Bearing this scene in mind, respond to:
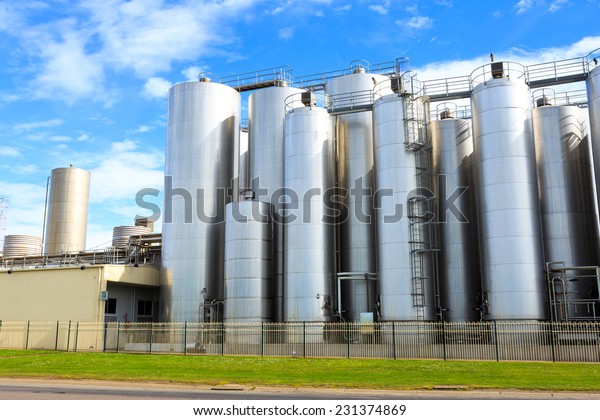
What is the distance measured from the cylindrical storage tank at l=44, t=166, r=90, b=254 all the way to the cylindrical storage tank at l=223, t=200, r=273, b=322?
25.8 m

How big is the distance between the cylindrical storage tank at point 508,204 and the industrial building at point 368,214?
83mm

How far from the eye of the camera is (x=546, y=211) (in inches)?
1464

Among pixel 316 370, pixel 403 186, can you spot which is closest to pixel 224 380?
pixel 316 370

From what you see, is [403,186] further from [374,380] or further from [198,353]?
[374,380]

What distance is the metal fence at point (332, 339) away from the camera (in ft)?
96.2

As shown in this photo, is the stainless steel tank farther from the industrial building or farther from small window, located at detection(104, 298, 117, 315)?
small window, located at detection(104, 298, 117, 315)

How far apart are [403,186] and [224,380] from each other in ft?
67.3

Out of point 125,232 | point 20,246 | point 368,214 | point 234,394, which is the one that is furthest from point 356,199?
point 20,246

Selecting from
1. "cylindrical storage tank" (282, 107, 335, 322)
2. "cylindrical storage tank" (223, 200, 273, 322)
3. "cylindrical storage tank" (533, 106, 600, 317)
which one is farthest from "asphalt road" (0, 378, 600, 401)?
"cylindrical storage tank" (533, 106, 600, 317)

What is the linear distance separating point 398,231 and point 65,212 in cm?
3676

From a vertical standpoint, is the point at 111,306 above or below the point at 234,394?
above

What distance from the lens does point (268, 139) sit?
144ft

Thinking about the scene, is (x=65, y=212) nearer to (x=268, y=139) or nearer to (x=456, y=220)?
(x=268, y=139)

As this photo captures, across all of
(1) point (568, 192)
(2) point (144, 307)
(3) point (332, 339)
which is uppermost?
(1) point (568, 192)
